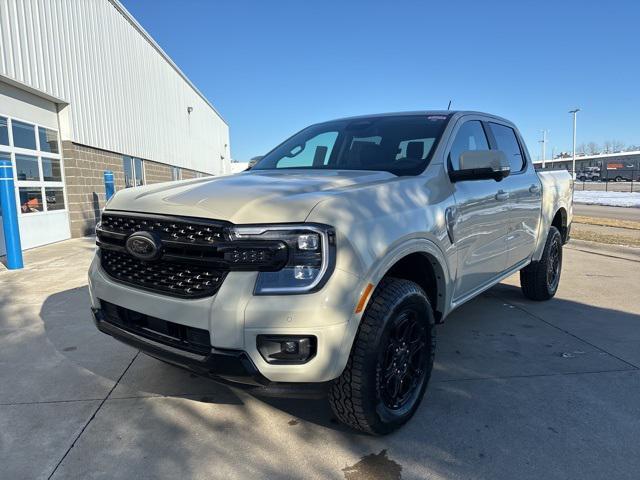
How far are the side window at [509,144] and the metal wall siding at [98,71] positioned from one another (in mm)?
8302

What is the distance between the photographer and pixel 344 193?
2369mm

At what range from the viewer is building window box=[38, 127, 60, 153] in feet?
32.9

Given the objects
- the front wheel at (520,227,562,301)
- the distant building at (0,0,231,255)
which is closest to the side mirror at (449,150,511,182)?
the front wheel at (520,227,562,301)

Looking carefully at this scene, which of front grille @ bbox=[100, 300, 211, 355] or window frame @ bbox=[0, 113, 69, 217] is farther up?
window frame @ bbox=[0, 113, 69, 217]

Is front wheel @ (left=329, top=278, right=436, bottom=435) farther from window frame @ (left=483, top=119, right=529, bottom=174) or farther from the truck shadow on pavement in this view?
window frame @ (left=483, top=119, right=529, bottom=174)

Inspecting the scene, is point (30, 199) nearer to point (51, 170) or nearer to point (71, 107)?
point (51, 170)

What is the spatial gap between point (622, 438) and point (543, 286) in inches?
111

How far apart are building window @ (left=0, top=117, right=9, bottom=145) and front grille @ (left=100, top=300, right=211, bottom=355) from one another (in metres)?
7.62

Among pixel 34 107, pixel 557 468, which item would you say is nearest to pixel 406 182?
pixel 557 468

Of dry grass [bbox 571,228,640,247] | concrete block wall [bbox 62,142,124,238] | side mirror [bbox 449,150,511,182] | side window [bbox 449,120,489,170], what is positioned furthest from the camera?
concrete block wall [bbox 62,142,124,238]

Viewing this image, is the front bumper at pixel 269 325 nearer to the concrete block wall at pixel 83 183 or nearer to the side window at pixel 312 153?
the side window at pixel 312 153

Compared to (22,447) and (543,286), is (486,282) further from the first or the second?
(22,447)

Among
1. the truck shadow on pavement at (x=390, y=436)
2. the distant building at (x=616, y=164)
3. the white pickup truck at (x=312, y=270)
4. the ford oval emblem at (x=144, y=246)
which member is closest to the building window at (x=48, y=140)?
the truck shadow on pavement at (x=390, y=436)

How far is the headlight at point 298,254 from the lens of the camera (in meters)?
2.09
